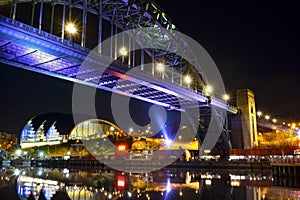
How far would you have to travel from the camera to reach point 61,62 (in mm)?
27609

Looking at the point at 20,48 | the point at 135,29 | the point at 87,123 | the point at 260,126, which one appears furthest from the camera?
the point at 87,123

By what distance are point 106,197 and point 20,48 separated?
14.3 meters

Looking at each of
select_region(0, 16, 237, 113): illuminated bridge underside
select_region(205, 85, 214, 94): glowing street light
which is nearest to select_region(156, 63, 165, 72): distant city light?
select_region(0, 16, 237, 113): illuminated bridge underside

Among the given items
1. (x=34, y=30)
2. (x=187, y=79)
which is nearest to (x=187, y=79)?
(x=187, y=79)

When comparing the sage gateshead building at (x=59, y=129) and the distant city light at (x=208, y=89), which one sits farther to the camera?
the sage gateshead building at (x=59, y=129)

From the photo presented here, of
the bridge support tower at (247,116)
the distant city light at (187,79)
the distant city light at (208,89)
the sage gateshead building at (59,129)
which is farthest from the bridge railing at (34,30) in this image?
the sage gateshead building at (59,129)

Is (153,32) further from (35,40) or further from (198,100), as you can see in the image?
(35,40)

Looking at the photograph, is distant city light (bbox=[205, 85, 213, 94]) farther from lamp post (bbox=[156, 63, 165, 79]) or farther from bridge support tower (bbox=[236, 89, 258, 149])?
bridge support tower (bbox=[236, 89, 258, 149])

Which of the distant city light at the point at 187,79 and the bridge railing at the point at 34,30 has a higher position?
the distant city light at the point at 187,79

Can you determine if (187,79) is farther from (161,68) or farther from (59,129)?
(59,129)

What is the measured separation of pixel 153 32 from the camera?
141 feet

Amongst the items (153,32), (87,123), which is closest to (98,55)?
(153,32)

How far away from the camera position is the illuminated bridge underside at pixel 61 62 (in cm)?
2152

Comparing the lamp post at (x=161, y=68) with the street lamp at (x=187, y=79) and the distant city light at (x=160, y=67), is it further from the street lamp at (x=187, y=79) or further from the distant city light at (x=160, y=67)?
the street lamp at (x=187, y=79)
